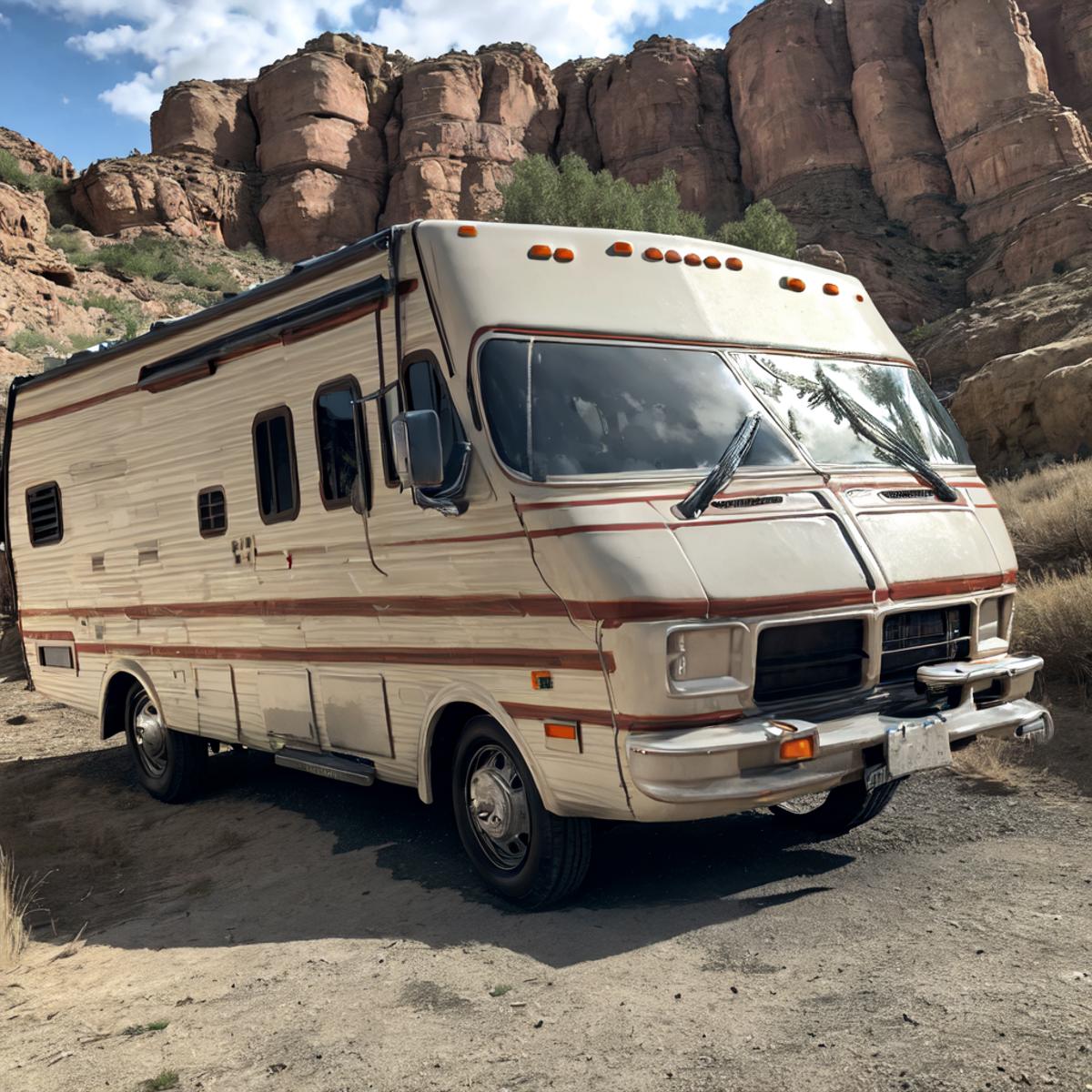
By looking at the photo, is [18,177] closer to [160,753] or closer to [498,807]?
[160,753]

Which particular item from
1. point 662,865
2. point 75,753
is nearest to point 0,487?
point 75,753

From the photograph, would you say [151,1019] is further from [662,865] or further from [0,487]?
[0,487]

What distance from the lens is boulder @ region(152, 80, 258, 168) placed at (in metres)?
60.4

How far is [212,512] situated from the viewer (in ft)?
23.4

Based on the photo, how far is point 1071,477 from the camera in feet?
42.2

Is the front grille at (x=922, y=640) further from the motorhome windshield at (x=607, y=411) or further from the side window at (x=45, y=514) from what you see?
the side window at (x=45, y=514)

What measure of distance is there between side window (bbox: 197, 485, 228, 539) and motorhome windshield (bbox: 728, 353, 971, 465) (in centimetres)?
344

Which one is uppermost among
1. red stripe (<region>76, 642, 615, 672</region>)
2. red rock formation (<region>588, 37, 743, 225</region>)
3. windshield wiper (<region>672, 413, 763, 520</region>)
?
red rock formation (<region>588, 37, 743, 225</region>)

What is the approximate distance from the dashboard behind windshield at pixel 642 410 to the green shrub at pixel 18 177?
46515 millimetres

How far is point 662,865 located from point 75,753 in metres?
7.20

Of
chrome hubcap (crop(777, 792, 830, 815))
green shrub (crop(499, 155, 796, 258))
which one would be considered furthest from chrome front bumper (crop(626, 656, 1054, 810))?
green shrub (crop(499, 155, 796, 258))

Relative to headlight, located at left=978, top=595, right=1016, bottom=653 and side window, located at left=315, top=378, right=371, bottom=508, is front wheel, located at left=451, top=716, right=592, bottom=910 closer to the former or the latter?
side window, located at left=315, top=378, right=371, bottom=508

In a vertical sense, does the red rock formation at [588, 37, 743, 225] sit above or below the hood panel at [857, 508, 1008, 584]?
above

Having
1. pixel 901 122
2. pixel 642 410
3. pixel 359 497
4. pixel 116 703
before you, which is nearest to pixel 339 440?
pixel 359 497
